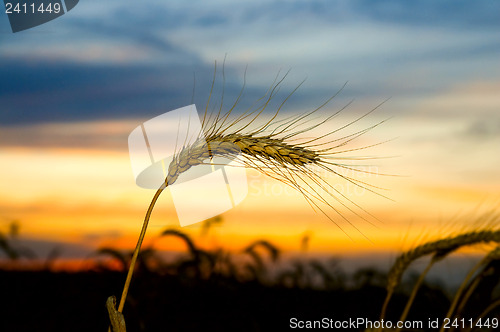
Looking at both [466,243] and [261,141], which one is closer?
[261,141]

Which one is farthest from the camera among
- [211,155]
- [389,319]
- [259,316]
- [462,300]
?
[259,316]

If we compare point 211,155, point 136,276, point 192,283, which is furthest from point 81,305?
point 211,155

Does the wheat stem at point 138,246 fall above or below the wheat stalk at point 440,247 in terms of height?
above

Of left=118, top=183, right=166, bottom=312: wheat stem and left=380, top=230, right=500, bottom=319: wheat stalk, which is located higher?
left=118, top=183, right=166, bottom=312: wheat stem

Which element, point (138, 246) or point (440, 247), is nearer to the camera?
point (138, 246)

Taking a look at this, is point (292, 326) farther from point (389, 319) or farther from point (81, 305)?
point (81, 305)

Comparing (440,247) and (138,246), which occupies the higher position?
(138,246)

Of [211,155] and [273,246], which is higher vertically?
[211,155]

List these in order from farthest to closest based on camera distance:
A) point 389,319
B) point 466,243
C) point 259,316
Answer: point 259,316 < point 389,319 < point 466,243

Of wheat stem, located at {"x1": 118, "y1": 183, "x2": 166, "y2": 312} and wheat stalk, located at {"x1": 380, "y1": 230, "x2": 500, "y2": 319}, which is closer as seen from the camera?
wheat stem, located at {"x1": 118, "y1": 183, "x2": 166, "y2": 312}

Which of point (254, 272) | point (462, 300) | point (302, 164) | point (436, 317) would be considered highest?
point (302, 164)

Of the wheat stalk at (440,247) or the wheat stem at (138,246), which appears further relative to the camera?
the wheat stalk at (440,247)
